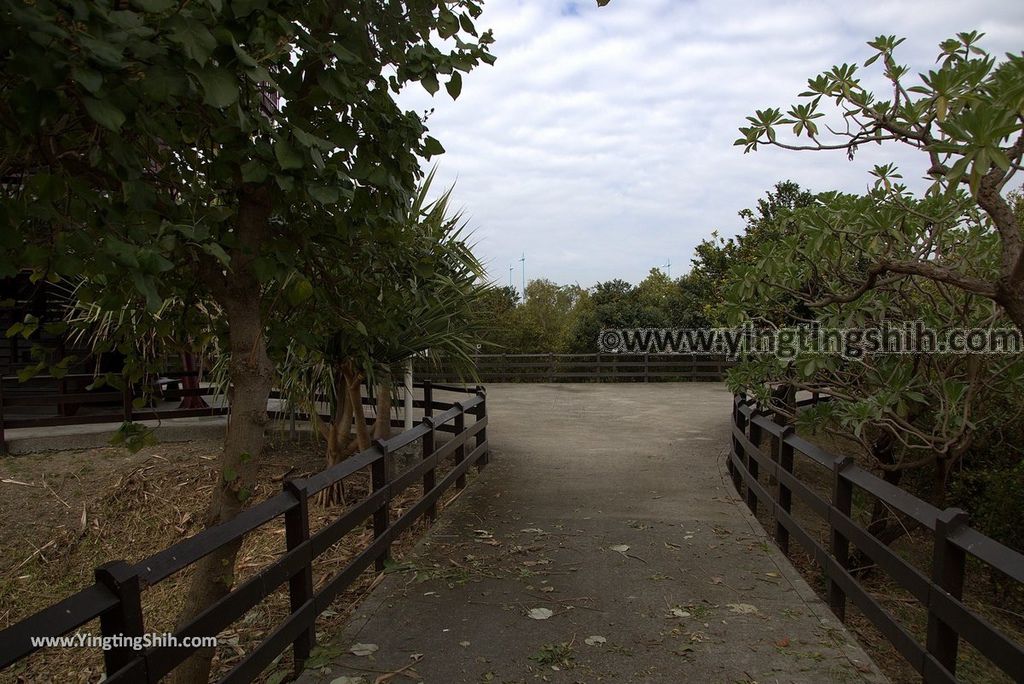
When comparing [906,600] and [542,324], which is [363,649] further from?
[542,324]

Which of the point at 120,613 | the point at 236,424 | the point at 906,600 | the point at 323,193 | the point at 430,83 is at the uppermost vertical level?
the point at 430,83

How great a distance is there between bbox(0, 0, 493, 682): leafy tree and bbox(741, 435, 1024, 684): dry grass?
3764 mm

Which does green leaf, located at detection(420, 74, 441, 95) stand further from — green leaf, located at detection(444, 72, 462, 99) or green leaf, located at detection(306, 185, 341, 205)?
green leaf, located at detection(306, 185, 341, 205)

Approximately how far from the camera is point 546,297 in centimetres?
3000

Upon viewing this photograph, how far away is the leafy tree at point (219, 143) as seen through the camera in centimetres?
176

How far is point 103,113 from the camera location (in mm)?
1661

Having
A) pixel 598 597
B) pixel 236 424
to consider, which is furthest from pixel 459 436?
pixel 236 424

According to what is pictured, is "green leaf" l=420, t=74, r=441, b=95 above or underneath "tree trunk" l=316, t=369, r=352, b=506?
above

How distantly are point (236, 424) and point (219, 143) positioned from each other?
1.40 m

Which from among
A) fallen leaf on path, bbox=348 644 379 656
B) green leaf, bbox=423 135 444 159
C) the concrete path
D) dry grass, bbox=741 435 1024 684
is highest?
green leaf, bbox=423 135 444 159

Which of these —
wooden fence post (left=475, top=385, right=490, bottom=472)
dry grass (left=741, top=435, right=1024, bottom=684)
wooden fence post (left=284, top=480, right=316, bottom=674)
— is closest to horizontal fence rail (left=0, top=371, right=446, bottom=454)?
wooden fence post (left=475, top=385, right=490, bottom=472)

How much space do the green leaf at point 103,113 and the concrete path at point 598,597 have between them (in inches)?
105

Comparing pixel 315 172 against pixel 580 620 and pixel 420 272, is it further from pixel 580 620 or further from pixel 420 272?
pixel 580 620

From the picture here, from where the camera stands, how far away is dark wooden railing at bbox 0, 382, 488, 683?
6.98 ft
